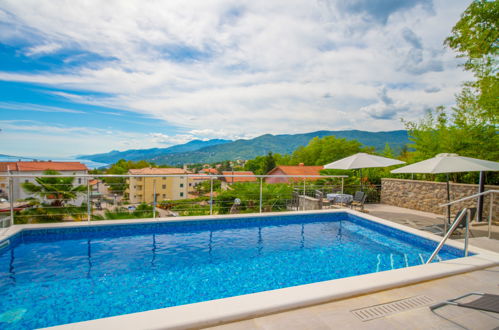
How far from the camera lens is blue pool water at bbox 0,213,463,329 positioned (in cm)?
333

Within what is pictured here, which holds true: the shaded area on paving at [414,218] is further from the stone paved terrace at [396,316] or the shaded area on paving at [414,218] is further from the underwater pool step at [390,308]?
the underwater pool step at [390,308]

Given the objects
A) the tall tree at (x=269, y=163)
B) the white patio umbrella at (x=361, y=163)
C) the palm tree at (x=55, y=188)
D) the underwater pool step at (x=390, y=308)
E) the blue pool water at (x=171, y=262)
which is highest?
the white patio umbrella at (x=361, y=163)

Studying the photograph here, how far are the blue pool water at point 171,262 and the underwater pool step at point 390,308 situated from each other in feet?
5.18

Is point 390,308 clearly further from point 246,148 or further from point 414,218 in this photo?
point 246,148

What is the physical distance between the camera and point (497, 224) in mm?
6867

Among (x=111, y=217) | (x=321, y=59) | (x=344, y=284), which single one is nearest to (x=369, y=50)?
(x=321, y=59)

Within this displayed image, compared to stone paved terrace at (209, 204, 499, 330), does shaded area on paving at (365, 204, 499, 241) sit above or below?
below

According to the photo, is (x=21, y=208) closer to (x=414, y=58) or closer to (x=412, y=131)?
(x=414, y=58)

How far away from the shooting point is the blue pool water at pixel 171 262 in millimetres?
3328

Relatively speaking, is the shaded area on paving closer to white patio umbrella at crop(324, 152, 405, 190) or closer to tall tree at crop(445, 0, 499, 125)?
white patio umbrella at crop(324, 152, 405, 190)

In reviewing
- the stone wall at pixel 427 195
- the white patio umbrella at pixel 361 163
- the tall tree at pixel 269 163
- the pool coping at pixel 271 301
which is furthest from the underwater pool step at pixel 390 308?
the tall tree at pixel 269 163

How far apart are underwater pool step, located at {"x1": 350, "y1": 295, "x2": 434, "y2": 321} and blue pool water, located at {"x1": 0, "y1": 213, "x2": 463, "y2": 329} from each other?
158 cm

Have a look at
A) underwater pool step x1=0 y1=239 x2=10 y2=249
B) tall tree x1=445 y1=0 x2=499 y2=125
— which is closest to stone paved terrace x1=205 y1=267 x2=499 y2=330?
underwater pool step x1=0 y1=239 x2=10 y2=249

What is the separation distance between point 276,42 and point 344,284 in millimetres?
8696
